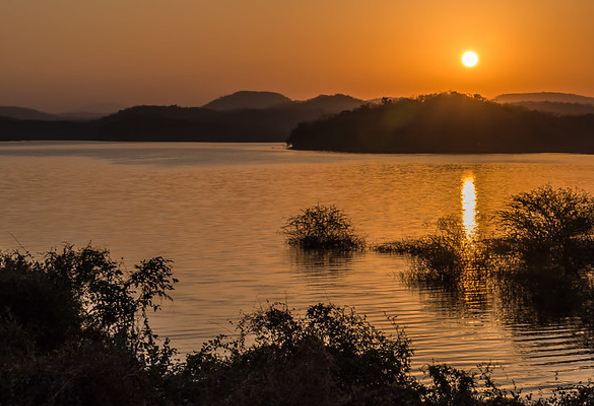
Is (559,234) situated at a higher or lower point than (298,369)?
lower

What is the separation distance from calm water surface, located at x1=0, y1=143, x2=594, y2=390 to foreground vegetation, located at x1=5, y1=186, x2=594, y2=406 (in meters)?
1.45

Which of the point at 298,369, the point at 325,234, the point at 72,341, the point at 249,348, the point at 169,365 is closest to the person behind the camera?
the point at 298,369

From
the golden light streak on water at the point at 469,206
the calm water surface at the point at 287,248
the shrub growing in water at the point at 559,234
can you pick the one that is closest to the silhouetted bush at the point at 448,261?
the calm water surface at the point at 287,248

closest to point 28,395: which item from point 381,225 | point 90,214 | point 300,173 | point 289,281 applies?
point 289,281

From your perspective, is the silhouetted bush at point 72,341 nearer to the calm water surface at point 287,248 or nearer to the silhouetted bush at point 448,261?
the calm water surface at point 287,248

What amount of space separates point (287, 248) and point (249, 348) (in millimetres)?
26007

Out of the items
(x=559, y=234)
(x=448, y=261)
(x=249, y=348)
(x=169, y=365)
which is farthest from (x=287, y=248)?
(x=249, y=348)

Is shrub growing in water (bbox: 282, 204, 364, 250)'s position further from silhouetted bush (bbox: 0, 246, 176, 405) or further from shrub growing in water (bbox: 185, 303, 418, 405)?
shrub growing in water (bbox: 185, 303, 418, 405)

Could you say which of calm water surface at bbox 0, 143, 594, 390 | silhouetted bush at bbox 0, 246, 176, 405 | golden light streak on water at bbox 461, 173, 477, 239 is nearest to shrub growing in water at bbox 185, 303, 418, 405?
silhouetted bush at bbox 0, 246, 176, 405

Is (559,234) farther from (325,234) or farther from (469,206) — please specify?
(469,206)

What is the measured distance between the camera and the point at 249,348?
15.1 metres

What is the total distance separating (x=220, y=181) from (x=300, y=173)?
24421 mm

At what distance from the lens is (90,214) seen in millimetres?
65688

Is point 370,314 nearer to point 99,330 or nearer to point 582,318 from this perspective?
point 582,318
